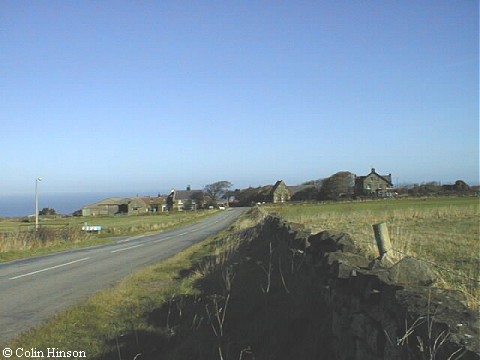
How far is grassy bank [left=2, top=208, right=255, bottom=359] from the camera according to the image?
6.56 meters

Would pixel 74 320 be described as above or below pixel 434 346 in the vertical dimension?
below

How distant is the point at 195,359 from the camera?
584 cm

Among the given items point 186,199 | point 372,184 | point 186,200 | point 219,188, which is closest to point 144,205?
point 186,200

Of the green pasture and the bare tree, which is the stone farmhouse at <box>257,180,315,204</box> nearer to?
the bare tree

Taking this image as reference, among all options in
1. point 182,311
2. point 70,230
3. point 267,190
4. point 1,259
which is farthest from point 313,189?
point 182,311

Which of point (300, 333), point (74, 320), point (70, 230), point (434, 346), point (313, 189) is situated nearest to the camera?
point (434, 346)

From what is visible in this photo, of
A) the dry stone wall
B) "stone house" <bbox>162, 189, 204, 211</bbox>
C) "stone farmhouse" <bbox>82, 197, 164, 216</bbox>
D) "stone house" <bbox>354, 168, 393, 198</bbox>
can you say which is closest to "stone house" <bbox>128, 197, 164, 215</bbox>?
"stone farmhouse" <bbox>82, 197, 164, 216</bbox>

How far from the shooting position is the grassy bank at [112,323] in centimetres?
656

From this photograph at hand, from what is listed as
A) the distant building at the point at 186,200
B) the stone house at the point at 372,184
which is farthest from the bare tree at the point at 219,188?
the stone house at the point at 372,184

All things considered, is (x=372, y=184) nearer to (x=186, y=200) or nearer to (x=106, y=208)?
(x=186, y=200)

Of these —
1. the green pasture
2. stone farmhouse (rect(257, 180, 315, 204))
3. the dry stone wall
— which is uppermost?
stone farmhouse (rect(257, 180, 315, 204))

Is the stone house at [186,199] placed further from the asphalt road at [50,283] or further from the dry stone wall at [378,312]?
the dry stone wall at [378,312]

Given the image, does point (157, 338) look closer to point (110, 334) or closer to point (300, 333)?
point (110, 334)

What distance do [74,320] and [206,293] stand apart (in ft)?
8.41
